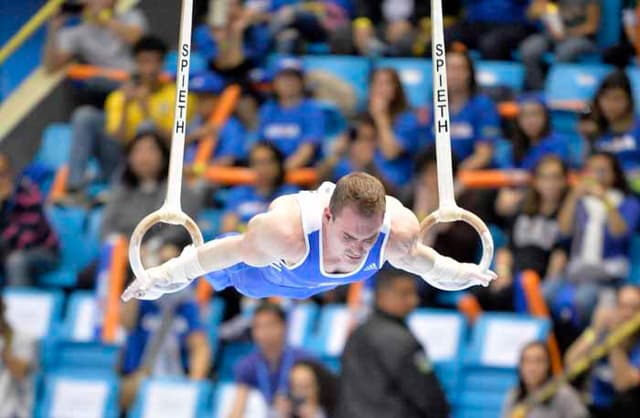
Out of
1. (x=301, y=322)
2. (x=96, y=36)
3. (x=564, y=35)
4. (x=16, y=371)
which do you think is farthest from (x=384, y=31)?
(x=16, y=371)

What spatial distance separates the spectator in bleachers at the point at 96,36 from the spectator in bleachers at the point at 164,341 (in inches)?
87.7

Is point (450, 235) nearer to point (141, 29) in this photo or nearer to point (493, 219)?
point (493, 219)

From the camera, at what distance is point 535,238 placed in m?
8.58

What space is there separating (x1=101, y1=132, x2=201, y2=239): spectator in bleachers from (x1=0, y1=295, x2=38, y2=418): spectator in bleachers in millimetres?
886

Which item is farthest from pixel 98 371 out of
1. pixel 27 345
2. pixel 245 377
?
pixel 245 377

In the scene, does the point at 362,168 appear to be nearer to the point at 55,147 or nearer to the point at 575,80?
the point at 575,80

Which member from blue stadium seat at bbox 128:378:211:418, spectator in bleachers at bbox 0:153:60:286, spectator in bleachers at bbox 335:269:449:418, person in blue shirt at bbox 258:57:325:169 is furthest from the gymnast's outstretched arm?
spectator in bleachers at bbox 0:153:60:286

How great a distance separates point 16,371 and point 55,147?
6.94 ft

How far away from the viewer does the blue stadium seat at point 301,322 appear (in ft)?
28.3

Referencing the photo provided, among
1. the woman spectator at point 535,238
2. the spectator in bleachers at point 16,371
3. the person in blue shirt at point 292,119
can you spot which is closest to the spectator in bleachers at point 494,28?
the person in blue shirt at point 292,119

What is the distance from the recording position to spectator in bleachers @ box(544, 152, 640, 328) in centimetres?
832

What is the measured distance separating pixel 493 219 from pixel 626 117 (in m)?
0.97

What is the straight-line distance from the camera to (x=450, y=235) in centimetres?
852

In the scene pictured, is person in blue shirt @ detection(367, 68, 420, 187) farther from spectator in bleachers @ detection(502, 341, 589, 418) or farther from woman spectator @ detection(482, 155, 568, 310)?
spectator in bleachers @ detection(502, 341, 589, 418)
